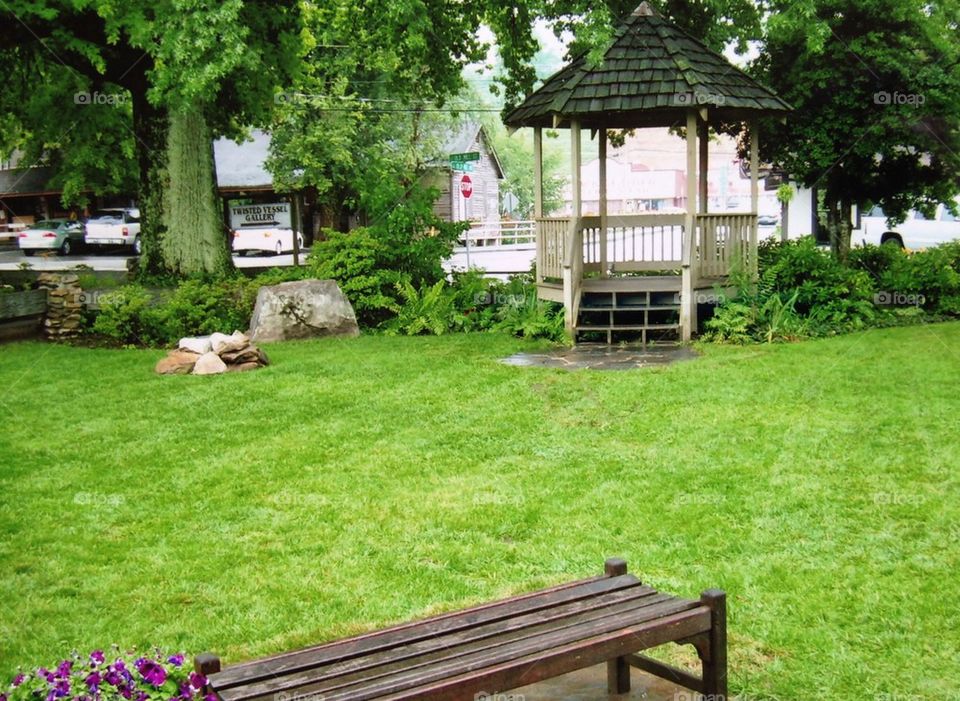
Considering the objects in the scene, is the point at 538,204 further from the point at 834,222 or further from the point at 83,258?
the point at 83,258

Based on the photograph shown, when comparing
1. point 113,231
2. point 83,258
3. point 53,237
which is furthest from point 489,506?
point 53,237

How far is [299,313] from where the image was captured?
16.9 metres

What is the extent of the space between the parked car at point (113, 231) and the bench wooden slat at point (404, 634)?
44477 mm

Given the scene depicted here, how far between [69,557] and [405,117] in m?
38.2

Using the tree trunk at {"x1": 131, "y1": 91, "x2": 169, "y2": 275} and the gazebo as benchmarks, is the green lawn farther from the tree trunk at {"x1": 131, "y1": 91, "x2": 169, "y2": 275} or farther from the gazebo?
the tree trunk at {"x1": 131, "y1": 91, "x2": 169, "y2": 275}

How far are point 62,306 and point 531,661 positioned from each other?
15.6m

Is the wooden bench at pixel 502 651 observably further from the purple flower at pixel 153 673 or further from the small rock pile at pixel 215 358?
the small rock pile at pixel 215 358

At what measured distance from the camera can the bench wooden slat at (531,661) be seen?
3.46 metres

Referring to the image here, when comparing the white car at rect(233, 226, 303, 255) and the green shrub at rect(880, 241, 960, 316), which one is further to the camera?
the white car at rect(233, 226, 303, 255)

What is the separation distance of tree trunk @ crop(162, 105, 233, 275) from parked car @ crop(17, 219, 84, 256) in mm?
30918

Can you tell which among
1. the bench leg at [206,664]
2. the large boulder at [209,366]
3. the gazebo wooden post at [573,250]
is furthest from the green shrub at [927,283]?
the bench leg at [206,664]

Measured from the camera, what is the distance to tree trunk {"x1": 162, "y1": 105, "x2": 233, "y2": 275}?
1922 cm

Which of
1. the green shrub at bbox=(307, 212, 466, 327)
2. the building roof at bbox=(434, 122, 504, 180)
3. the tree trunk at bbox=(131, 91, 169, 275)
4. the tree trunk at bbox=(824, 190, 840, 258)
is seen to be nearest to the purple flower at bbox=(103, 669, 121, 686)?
the green shrub at bbox=(307, 212, 466, 327)

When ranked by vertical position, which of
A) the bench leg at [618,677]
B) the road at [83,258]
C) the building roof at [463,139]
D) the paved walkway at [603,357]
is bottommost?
the bench leg at [618,677]
